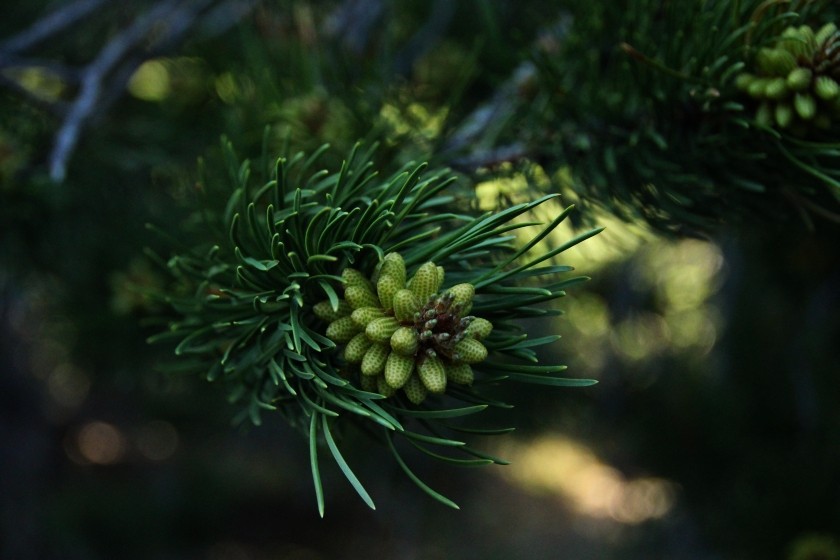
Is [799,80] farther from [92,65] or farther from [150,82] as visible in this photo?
[150,82]

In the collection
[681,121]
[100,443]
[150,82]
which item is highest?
[150,82]

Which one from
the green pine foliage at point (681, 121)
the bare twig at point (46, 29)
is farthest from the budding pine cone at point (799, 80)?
the bare twig at point (46, 29)

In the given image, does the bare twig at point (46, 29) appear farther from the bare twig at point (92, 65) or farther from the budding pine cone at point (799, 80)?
the budding pine cone at point (799, 80)

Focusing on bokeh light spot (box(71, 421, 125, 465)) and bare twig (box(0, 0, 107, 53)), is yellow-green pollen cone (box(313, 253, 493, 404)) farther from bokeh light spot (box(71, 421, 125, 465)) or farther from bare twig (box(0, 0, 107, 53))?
bokeh light spot (box(71, 421, 125, 465))

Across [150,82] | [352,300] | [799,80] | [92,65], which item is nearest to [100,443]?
[150,82]

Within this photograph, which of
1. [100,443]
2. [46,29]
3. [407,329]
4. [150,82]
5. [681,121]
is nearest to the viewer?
[407,329]

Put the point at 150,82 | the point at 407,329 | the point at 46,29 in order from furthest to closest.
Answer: the point at 150,82 → the point at 46,29 → the point at 407,329
